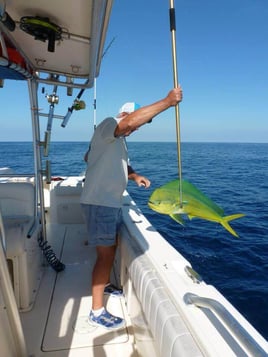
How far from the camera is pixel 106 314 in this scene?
2.13m

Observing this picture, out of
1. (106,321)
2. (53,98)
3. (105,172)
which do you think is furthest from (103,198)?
(53,98)

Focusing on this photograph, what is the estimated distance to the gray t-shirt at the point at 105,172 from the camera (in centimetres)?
207

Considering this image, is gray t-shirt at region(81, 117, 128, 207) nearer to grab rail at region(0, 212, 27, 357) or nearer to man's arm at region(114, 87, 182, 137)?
man's arm at region(114, 87, 182, 137)

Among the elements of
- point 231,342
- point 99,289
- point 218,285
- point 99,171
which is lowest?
point 218,285

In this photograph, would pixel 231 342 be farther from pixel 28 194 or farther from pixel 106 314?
pixel 28 194

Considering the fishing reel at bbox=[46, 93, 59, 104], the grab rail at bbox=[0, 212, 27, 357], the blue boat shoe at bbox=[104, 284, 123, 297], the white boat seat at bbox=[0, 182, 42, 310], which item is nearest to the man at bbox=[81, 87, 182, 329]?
the blue boat shoe at bbox=[104, 284, 123, 297]

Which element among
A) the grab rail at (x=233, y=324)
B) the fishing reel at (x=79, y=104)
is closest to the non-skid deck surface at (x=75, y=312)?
the grab rail at (x=233, y=324)

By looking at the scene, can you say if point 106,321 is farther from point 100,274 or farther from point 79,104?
point 79,104

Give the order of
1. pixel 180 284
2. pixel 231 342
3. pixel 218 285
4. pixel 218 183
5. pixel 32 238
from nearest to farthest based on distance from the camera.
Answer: pixel 231 342 < pixel 180 284 < pixel 32 238 < pixel 218 285 < pixel 218 183

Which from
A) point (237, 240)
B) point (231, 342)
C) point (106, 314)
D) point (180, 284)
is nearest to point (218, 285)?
point (237, 240)

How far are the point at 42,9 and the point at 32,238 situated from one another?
1.79 metres

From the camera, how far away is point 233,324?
Answer: 1.08m

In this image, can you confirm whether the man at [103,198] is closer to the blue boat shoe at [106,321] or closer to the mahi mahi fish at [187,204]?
the blue boat shoe at [106,321]

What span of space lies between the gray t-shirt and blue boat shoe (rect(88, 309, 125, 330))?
87cm
